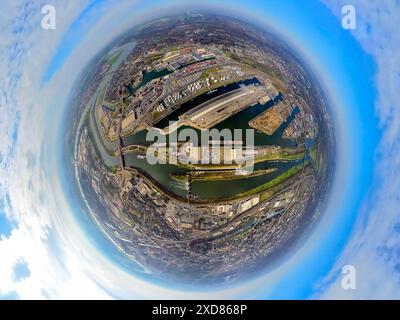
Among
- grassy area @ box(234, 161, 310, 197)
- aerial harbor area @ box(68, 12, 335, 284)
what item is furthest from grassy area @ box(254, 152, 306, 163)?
grassy area @ box(234, 161, 310, 197)

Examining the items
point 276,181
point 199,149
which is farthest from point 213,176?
point 276,181

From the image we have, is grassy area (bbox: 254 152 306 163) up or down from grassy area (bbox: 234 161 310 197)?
up

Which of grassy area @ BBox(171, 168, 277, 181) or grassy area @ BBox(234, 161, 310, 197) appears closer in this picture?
grassy area @ BBox(171, 168, 277, 181)

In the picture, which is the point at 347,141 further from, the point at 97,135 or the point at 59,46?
the point at 59,46

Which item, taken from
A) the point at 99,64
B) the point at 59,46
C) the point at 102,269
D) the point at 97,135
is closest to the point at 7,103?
the point at 59,46

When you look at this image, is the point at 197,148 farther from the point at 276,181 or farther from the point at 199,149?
the point at 276,181

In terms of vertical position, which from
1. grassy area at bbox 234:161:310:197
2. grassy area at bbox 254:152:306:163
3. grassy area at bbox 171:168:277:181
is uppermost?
grassy area at bbox 254:152:306:163

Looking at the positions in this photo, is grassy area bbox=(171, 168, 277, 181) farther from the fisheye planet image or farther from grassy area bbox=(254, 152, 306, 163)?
grassy area bbox=(254, 152, 306, 163)

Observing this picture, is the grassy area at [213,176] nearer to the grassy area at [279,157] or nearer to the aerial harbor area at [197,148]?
the aerial harbor area at [197,148]
